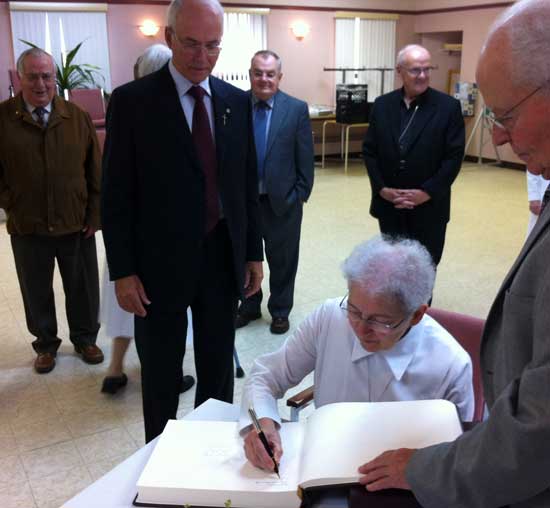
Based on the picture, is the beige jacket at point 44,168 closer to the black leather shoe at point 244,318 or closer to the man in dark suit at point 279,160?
the man in dark suit at point 279,160

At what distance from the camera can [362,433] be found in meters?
1.22

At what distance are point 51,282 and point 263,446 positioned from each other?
7.89 ft

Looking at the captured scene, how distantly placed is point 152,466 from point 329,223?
5418 mm

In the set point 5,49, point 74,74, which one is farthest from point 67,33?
point 5,49

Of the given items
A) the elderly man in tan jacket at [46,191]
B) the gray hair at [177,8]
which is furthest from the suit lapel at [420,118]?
the gray hair at [177,8]

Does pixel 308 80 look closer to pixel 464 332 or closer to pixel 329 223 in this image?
pixel 329 223

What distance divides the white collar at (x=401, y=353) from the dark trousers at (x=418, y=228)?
2149 mm

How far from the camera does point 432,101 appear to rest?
11.8 feet

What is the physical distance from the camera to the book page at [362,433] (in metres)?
1.16

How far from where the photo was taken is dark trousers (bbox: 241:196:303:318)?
148 inches

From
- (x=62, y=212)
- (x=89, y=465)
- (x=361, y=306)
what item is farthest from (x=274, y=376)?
(x=62, y=212)

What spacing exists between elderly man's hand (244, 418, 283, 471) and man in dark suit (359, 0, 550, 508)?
1.03 ft

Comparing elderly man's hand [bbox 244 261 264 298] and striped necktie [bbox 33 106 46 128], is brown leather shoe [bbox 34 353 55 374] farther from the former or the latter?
elderly man's hand [bbox 244 261 264 298]

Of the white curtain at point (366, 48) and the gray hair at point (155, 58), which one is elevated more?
the white curtain at point (366, 48)
